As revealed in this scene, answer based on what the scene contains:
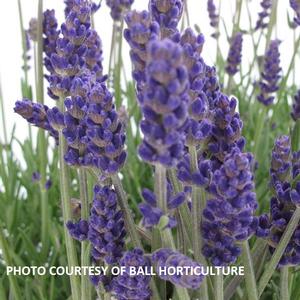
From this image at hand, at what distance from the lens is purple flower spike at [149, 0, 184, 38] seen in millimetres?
453

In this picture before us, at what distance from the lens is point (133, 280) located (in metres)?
0.48

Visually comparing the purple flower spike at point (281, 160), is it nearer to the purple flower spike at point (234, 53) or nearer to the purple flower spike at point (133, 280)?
the purple flower spike at point (133, 280)

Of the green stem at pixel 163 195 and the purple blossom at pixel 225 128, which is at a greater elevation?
the purple blossom at pixel 225 128

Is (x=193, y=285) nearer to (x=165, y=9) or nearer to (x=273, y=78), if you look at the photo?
(x=165, y=9)

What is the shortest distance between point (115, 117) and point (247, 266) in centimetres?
18

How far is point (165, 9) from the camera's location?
46 centimetres

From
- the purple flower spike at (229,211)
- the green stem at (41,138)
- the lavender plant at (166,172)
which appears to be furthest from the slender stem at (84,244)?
the green stem at (41,138)

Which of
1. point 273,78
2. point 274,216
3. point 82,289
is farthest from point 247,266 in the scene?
point 273,78

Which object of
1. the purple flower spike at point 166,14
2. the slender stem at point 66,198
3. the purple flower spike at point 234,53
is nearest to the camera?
the purple flower spike at point 166,14

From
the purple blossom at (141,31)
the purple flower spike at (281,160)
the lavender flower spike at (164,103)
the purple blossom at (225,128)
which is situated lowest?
the purple flower spike at (281,160)

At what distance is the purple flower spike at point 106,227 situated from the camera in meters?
0.50

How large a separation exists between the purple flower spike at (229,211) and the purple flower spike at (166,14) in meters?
0.11

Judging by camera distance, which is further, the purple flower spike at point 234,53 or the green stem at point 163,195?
the purple flower spike at point 234,53

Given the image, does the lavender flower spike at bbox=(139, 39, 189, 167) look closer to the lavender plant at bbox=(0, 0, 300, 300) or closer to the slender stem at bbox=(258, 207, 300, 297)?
the lavender plant at bbox=(0, 0, 300, 300)
